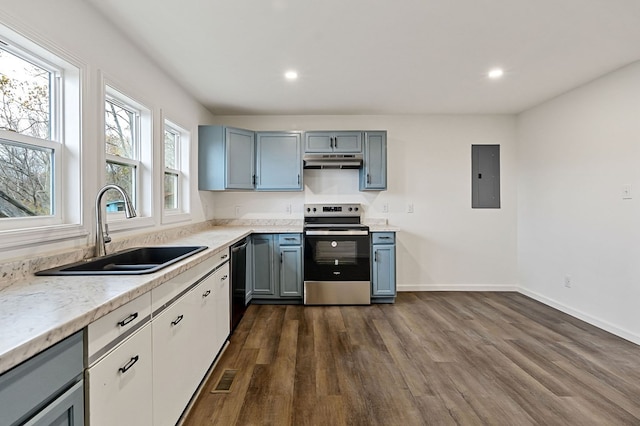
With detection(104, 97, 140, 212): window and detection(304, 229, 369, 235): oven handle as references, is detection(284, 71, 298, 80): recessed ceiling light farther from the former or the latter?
detection(304, 229, 369, 235): oven handle

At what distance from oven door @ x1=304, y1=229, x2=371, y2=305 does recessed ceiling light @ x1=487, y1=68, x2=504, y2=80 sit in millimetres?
2066

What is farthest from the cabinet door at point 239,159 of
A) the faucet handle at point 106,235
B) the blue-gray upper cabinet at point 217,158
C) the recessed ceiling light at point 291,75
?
the faucet handle at point 106,235

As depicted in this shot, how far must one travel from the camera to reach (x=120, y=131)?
230cm

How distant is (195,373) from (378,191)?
310 cm

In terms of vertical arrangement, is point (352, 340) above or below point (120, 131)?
below

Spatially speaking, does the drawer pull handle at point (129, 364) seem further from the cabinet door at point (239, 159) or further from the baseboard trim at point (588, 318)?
the baseboard trim at point (588, 318)

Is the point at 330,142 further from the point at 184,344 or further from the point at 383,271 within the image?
the point at 184,344

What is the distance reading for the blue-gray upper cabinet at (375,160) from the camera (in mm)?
3859

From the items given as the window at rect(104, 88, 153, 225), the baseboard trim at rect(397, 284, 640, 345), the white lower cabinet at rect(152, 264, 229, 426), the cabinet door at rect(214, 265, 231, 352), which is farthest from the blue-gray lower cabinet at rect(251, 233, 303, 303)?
the baseboard trim at rect(397, 284, 640, 345)

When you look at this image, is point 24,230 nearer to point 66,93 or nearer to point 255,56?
point 66,93

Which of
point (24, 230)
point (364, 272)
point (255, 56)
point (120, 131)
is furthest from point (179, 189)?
point (364, 272)

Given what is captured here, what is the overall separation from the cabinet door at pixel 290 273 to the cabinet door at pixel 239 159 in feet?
3.30

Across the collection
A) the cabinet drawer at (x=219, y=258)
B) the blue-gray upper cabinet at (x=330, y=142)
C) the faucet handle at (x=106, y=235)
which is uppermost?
A: the blue-gray upper cabinet at (x=330, y=142)

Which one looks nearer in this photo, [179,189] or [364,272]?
[179,189]
